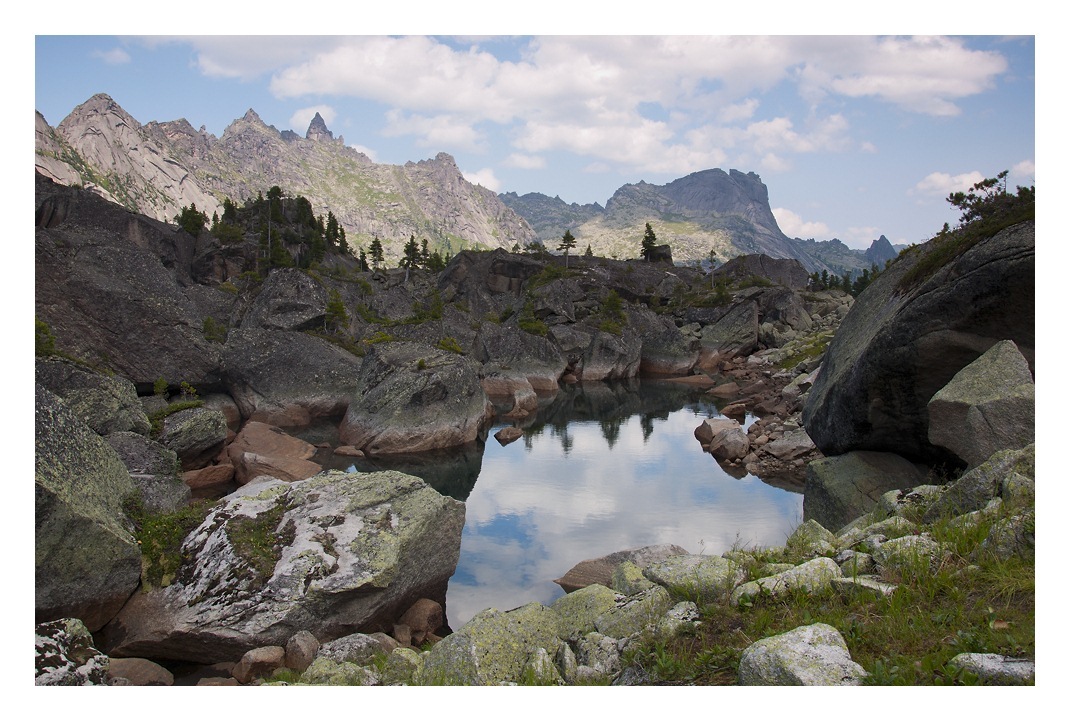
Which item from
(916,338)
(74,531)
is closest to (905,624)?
(916,338)

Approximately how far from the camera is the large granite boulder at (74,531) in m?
10.1

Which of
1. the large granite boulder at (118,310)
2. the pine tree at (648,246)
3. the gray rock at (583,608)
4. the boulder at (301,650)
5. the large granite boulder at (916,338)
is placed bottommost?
the boulder at (301,650)

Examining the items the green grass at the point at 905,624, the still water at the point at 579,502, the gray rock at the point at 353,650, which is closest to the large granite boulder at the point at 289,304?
the still water at the point at 579,502

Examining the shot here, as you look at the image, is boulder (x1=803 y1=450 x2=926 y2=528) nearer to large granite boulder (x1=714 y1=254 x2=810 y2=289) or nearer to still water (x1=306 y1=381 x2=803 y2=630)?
still water (x1=306 y1=381 x2=803 y2=630)

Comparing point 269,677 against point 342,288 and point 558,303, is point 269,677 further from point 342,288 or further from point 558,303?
point 558,303

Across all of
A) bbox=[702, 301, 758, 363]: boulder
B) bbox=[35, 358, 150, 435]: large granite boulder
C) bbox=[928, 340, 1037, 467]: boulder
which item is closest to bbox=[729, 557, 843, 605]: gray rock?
bbox=[928, 340, 1037, 467]: boulder

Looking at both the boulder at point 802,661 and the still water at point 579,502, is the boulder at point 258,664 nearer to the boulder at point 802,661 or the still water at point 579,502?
the still water at point 579,502

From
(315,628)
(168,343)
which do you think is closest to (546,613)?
(315,628)

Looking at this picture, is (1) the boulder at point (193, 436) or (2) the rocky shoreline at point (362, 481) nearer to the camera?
(2) the rocky shoreline at point (362, 481)

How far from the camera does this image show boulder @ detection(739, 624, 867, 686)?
580 centimetres

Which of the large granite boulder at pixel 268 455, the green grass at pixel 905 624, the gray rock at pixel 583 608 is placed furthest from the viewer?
the large granite boulder at pixel 268 455

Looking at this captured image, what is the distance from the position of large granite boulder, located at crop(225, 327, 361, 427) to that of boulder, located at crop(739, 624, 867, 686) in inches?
1226

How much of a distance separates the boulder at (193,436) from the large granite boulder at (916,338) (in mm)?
22297

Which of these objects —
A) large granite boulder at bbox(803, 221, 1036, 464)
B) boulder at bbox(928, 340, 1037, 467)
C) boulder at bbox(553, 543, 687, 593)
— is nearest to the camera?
boulder at bbox(928, 340, 1037, 467)
